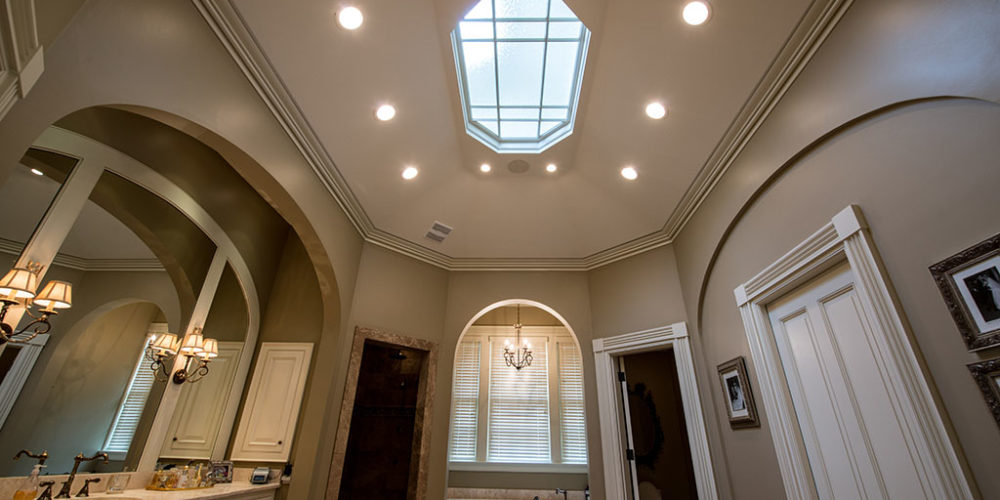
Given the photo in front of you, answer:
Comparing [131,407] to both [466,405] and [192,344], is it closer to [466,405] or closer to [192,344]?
[192,344]

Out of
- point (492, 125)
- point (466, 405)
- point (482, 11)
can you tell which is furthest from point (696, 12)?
point (466, 405)

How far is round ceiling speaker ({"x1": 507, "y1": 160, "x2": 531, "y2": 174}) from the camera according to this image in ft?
13.1

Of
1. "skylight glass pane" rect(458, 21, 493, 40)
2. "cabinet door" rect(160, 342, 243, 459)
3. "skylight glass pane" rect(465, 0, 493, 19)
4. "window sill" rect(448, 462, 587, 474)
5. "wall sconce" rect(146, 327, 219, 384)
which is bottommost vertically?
"window sill" rect(448, 462, 587, 474)

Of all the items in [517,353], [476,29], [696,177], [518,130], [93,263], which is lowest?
[93,263]

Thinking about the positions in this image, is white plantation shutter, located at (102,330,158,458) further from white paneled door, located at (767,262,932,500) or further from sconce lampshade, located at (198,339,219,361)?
white paneled door, located at (767,262,932,500)

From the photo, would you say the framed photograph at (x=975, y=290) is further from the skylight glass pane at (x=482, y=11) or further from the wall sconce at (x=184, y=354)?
the wall sconce at (x=184, y=354)

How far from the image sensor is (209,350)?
328cm

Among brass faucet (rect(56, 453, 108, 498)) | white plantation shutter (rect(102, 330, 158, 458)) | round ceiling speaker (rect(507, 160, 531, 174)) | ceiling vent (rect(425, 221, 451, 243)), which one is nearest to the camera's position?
brass faucet (rect(56, 453, 108, 498))

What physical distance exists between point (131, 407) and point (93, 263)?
107 centimetres

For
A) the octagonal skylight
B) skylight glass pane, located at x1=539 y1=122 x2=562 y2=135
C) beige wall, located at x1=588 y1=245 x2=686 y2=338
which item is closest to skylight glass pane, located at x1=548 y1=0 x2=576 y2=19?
the octagonal skylight

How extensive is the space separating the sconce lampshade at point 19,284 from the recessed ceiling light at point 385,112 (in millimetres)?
2200

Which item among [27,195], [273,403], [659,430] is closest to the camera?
[27,195]

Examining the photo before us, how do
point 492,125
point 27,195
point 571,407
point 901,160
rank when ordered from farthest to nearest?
point 571,407, point 492,125, point 27,195, point 901,160

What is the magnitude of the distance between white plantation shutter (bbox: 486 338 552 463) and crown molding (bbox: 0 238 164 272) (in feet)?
16.0
